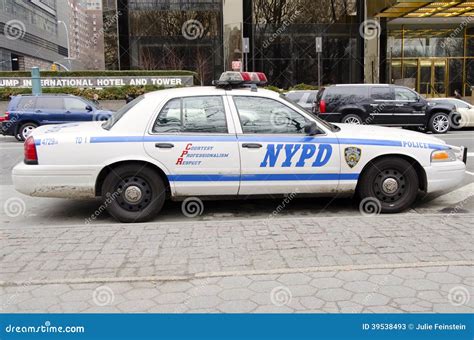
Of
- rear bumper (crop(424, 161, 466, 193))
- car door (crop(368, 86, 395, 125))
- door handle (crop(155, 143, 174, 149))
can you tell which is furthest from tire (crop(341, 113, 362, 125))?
door handle (crop(155, 143, 174, 149))

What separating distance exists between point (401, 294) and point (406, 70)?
2973 centimetres

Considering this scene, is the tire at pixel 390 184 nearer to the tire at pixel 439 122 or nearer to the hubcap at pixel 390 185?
the hubcap at pixel 390 185

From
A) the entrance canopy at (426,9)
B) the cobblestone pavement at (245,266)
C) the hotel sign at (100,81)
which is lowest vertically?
the cobblestone pavement at (245,266)

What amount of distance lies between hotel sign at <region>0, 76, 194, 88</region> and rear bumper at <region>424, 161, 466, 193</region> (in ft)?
67.9

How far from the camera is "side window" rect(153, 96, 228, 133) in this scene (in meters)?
5.89

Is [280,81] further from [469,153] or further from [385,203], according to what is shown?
[385,203]

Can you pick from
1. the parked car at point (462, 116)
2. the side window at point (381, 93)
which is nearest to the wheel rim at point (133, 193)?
the side window at point (381, 93)

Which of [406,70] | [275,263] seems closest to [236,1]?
[406,70]

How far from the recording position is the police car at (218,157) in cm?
575

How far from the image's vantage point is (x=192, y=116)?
19.4 feet

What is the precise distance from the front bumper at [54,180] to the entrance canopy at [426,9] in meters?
22.6

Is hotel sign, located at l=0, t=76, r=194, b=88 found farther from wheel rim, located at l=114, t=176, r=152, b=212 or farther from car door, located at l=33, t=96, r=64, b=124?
wheel rim, located at l=114, t=176, r=152, b=212

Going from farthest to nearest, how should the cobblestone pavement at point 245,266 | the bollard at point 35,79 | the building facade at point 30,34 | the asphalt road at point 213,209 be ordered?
the building facade at point 30,34 < the bollard at point 35,79 < the asphalt road at point 213,209 < the cobblestone pavement at point 245,266

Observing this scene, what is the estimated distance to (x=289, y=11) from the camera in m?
31.6
